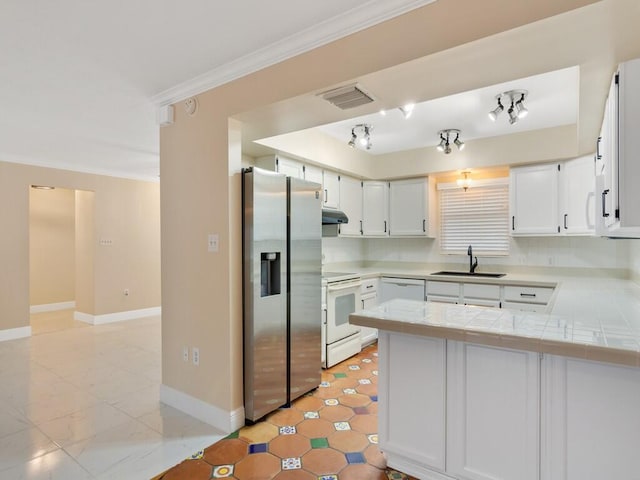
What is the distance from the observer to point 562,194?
3.84 metres

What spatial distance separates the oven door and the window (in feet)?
5.27

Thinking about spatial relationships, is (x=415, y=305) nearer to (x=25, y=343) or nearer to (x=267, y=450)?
(x=267, y=450)

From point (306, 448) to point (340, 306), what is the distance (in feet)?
5.61

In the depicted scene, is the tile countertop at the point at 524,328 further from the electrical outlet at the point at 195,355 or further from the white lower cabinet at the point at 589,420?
the electrical outlet at the point at 195,355

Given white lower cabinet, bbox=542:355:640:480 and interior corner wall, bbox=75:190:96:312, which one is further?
interior corner wall, bbox=75:190:96:312

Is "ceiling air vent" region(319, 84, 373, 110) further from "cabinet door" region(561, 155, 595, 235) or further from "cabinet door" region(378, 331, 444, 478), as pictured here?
"cabinet door" region(561, 155, 595, 235)

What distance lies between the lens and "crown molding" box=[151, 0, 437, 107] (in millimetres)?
1744

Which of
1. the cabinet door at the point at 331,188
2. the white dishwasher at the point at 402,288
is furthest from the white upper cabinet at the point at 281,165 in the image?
the white dishwasher at the point at 402,288

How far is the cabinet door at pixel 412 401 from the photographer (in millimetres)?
1872

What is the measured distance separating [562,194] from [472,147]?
1081 millimetres

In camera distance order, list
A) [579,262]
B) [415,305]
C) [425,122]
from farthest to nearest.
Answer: [579,262] → [425,122] → [415,305]

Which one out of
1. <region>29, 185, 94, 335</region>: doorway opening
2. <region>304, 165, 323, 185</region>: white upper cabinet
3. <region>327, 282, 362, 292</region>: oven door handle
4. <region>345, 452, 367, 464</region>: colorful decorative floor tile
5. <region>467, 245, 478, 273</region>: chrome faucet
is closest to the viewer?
<region>345, 452, 367, 464</region>: colorful decorative floor tile

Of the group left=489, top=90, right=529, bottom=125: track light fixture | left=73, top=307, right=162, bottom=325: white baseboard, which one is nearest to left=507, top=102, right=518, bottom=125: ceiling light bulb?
left=489, top=90, right=529, bottom=125: track light fixture

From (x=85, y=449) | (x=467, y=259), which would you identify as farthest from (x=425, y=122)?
(x=85, y=449)
